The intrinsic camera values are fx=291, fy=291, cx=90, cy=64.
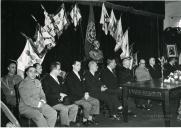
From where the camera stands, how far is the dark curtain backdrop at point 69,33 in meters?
5.62

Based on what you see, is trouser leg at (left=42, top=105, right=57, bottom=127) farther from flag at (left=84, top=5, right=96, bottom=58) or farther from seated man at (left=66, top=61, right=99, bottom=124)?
flag at (left=84, top=5, right=96, bottom=58)

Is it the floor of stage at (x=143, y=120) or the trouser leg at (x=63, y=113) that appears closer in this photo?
the trouser leg at (x=63, y=113)

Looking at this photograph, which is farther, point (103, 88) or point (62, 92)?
point (103, 88)

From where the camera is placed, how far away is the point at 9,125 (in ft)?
9.32

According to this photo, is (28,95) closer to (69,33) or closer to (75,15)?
(69,33)

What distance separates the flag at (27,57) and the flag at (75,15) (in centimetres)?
146

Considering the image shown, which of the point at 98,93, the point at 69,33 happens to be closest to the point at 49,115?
the point at 98,93

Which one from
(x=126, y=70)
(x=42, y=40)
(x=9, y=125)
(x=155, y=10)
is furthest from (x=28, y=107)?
(x=155, y=10)

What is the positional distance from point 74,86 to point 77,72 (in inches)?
12.1

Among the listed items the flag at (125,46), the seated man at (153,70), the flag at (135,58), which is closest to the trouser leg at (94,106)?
the seated man at (153,70)

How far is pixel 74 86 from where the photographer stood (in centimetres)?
544

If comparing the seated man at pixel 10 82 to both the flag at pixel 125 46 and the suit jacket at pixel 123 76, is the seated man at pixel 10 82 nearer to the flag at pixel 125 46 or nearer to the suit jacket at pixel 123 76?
the suit jacket at pixel 123 76

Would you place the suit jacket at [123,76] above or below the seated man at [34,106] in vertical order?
above

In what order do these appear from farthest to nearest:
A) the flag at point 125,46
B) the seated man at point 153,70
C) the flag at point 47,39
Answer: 1. the flag at point 125,46
2. the seated man at point 153,70
3. the flag at point 47,39
